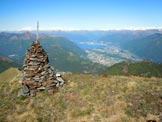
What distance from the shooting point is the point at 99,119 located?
2917cm

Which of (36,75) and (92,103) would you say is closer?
(92,103)

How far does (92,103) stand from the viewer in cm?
3319

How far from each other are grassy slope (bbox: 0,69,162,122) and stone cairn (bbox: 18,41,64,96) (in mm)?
1466

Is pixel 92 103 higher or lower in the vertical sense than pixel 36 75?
lower

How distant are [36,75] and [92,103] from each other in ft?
38.6

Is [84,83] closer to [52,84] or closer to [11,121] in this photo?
[52,84]

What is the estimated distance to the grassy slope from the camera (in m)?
30.2

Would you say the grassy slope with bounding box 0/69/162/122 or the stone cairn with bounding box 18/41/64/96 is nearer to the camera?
the grassy slope with bounding box 0/69/162/122

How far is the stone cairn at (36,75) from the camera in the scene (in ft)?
126

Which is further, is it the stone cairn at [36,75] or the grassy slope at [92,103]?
the stone cairn at [36,75]

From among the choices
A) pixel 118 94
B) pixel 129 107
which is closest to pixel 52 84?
pixel 118 94

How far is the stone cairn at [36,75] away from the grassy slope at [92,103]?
4.81 ft

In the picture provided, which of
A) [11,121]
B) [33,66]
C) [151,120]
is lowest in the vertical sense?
[11,121]

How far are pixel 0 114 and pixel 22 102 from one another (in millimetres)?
4035
